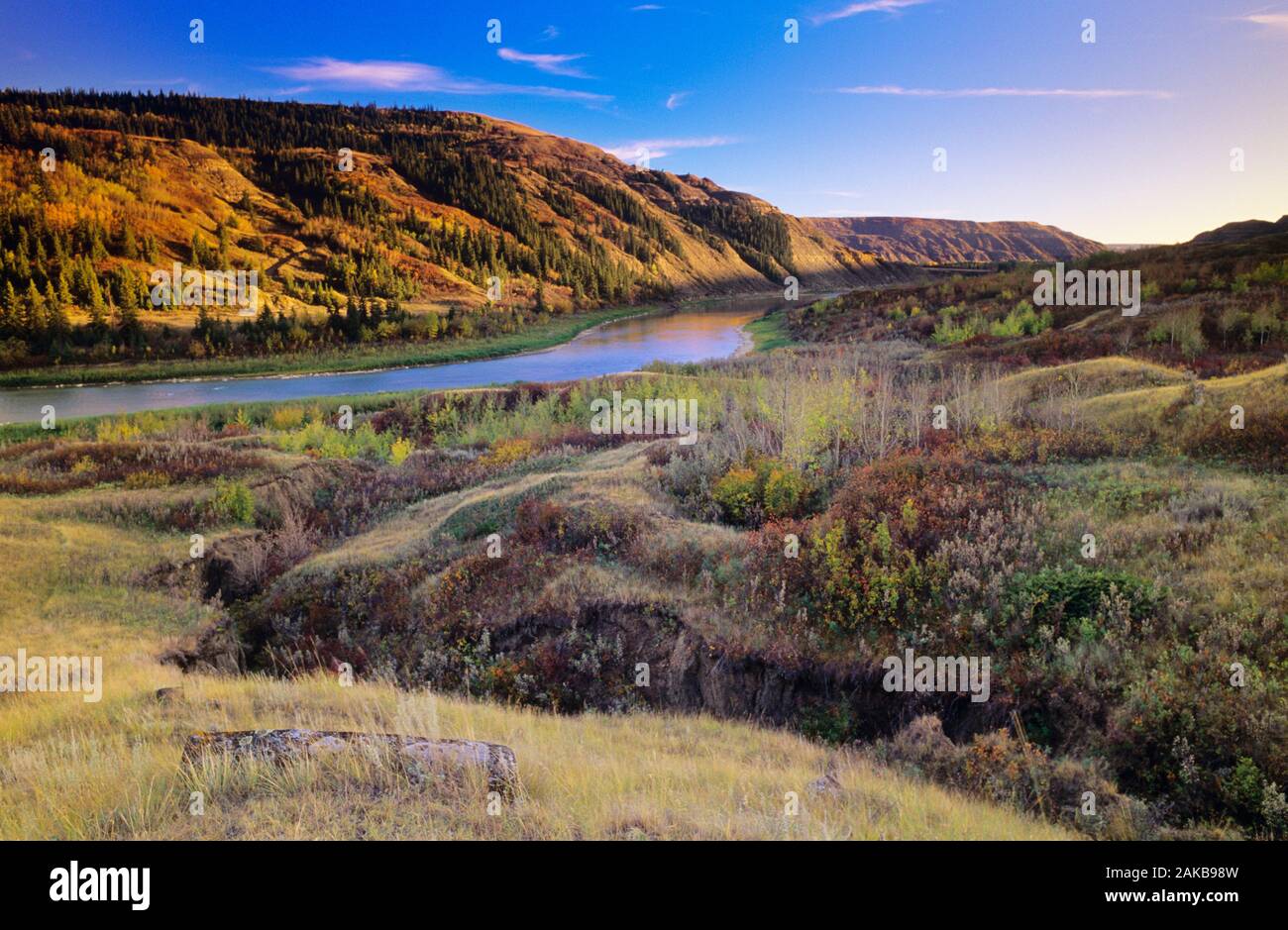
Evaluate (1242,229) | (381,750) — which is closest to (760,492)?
(381,750)

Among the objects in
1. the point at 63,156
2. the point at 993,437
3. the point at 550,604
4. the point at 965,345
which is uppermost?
the point at 63,156

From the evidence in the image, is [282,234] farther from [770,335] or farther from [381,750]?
[381,750]

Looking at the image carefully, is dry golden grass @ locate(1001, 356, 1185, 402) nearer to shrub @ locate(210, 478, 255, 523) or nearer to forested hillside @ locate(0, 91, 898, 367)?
shrub @ locate(210, 478, 255, 523)

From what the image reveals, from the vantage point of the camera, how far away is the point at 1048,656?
757 centimetres

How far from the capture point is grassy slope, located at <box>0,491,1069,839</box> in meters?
4.23

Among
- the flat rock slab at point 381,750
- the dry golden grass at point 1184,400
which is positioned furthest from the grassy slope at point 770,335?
the flat rock slab at point 381,750

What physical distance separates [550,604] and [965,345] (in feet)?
89.2

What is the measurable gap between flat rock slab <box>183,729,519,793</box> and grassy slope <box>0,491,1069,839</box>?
7.5 inches

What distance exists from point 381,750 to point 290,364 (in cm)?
6165

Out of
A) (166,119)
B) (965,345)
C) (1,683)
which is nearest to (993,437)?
(1,683)

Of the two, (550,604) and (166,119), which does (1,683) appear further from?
(166,119)

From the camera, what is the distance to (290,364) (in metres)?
58.3

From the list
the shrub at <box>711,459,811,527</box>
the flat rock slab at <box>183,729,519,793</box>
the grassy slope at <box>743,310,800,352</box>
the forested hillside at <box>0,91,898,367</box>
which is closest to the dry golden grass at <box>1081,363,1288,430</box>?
the shrub at <box>711,459,811,527</box>

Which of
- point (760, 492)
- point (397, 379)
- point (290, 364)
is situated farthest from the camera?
point (290, 364)
